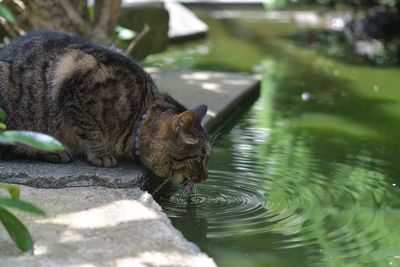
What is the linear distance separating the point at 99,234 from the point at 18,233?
1.22ft

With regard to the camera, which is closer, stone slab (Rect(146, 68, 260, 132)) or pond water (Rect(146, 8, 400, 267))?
pond water (Rect(146, 8, 400, 267))

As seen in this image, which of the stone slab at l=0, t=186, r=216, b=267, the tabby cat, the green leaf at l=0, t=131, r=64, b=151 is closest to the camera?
the green leaf at l=0, t=131, r=64, b=151

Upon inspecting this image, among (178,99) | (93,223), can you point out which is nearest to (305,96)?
(178,99)

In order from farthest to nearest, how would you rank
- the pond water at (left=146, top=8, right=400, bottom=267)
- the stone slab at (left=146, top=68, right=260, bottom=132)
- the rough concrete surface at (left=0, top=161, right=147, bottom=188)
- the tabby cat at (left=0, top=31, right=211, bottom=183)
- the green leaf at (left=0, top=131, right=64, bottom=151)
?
the stone slab at (left=146, top=68, right=260, bottom=132) → the tabby cat at (left=0, top=31, right=211, bottom=183) → the rough concrete surface at (left=0, top=161, right=147, bottom=188) → the pond water at (left=146, top=8, right=400, bottom=267) → the green leaf at (left=0, top=131, right=64, bottom=151)

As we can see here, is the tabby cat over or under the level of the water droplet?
over

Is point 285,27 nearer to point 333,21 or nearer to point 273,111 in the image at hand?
point 333,21

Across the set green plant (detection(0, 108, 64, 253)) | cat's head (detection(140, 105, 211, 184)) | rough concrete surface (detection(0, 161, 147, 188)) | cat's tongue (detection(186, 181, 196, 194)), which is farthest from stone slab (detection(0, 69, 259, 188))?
green plant (detection(0, 108, 64, 253))

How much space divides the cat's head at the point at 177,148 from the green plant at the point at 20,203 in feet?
3.78

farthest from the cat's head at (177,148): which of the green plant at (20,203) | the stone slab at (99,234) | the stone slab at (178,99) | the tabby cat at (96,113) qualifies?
the green plant at (20,203)

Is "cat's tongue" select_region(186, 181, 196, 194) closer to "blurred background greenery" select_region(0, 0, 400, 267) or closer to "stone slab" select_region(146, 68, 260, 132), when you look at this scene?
"blurred background greenery" select_region(0, 0, 400, 267)

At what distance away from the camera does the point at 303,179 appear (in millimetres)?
4711

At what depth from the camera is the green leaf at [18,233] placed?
296cm

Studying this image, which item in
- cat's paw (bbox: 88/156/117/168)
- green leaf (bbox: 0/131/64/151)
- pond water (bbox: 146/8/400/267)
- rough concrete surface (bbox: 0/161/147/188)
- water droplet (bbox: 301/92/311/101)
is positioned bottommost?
pond water (bbox: 146/8/400/267)

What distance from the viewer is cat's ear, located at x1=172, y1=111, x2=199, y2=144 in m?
4.01
